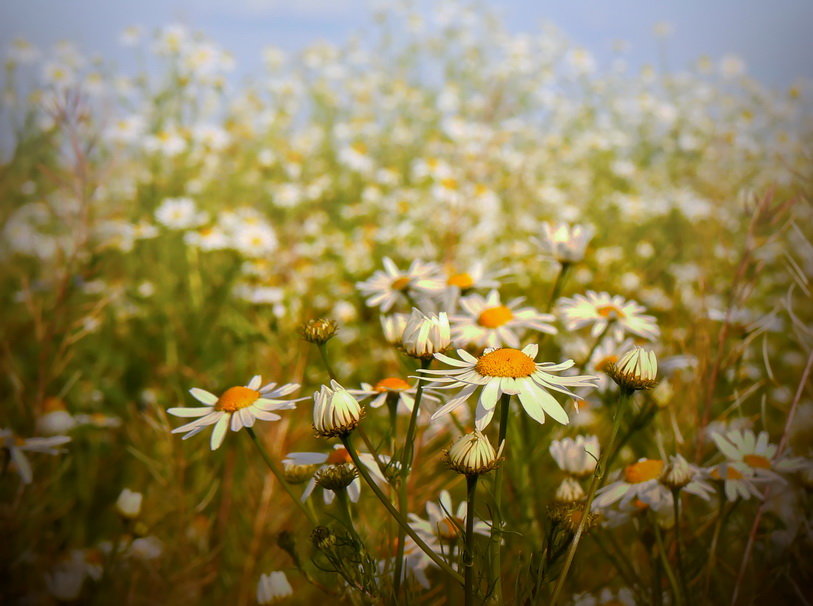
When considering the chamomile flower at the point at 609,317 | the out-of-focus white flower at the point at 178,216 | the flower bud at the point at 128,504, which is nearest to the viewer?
the flower bud at the point at 128,504

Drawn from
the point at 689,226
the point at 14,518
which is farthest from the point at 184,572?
the point at 689,226

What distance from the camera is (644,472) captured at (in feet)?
2.37

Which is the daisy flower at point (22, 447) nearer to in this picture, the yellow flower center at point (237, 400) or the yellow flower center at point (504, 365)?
the yellow flower center at point (237, 400)

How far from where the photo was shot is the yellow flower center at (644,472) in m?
0.72

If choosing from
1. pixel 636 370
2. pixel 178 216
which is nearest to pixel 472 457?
pixel 636 370

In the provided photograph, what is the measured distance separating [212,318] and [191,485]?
725mm

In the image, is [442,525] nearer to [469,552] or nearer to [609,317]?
[469,552]

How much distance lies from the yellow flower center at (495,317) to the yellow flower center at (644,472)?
0.82ft

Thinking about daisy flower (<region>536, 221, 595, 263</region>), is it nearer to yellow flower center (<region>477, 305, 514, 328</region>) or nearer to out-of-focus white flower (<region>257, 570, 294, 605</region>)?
→ yellow flower center (<region>477, 305, 514, 328</region>)

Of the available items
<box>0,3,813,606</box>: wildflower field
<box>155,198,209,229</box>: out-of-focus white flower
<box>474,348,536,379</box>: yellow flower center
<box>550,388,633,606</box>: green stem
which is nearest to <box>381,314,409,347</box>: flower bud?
<box>0,3,813,606</box>: wildflower field

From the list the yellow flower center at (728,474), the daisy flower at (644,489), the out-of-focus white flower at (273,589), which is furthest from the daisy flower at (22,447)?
the yellow flower center at (728,474)

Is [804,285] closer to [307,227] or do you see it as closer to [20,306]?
[20,306]

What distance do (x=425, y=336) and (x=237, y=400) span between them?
0.21 meters

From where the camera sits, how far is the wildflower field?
2.08 ft
